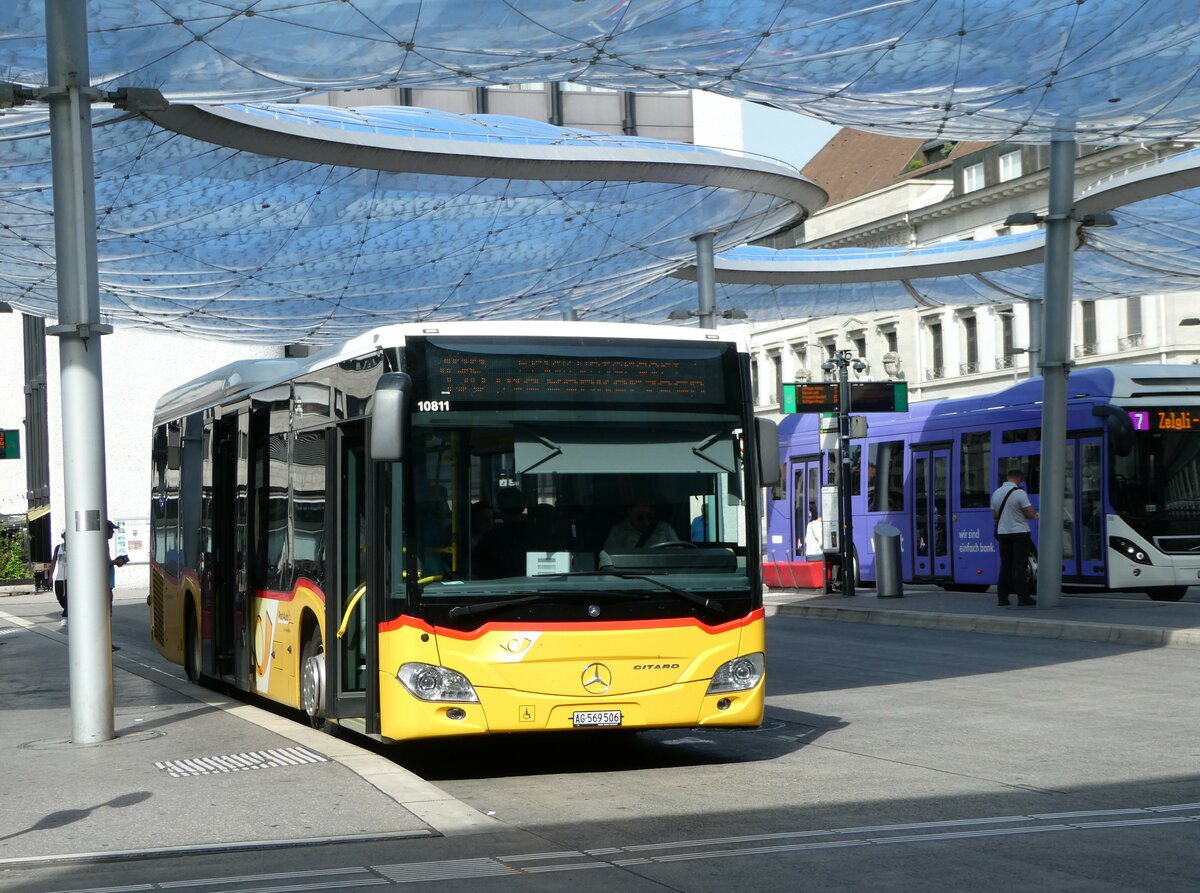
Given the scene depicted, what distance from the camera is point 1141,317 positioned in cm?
5962

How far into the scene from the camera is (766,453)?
10.9 m

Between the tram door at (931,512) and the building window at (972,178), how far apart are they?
37748 mm

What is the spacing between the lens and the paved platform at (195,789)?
8.18m

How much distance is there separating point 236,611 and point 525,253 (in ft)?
82.3

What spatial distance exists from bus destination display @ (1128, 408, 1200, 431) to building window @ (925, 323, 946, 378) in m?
43.9

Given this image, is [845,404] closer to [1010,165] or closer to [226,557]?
[226,557]

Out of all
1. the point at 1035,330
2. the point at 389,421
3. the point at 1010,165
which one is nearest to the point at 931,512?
the point at 389,421

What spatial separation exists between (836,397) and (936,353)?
42.4 m

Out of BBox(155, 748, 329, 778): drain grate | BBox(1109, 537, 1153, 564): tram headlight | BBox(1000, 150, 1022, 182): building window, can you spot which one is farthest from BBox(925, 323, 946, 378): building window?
BBox(155, 748, 329, 778): drain grate

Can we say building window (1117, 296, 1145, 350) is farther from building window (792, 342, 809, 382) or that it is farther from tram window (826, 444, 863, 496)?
tram window (826, 444, 863, 496)

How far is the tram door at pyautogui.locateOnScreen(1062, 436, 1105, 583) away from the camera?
26.8 meters

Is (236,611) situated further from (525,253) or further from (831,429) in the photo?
(525,253)

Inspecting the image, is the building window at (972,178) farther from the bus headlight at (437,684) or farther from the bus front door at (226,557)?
the bus headlight at (437,684)

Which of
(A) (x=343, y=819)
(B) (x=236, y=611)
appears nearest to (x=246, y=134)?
(B) (x=236, y=611)
